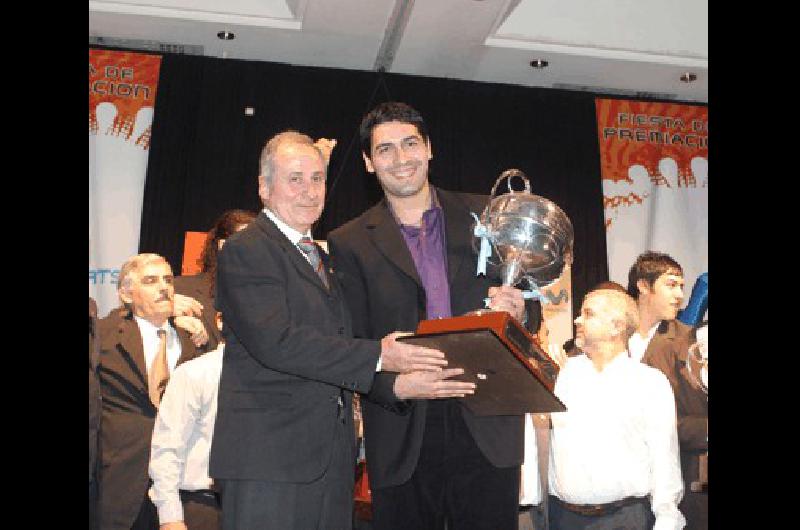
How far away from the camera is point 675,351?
6160 mm

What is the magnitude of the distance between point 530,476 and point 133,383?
2366 millimetres

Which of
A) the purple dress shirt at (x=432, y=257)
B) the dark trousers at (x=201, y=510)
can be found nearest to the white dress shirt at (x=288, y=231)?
the purple dress shirt at (x=432, y=257)

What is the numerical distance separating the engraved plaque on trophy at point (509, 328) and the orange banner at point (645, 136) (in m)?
6.11

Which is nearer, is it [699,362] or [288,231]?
[288,231]

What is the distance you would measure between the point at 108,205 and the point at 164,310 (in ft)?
8.37

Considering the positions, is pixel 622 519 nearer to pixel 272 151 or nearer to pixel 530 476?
pixel 530 476

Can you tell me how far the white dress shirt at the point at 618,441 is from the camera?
4.90 m

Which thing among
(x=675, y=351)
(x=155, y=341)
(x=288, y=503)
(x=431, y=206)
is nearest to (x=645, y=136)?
(x=675, y=351)

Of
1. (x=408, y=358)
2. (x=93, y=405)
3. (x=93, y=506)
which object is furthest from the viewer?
(x=93, y=506)

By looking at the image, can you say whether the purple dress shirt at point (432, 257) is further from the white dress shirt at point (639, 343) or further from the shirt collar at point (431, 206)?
the white dress shirt at point (639, 343)

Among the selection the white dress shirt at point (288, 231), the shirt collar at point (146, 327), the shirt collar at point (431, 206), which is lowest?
the shirt collar at point (146, 327)

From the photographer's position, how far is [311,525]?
2.79 m
